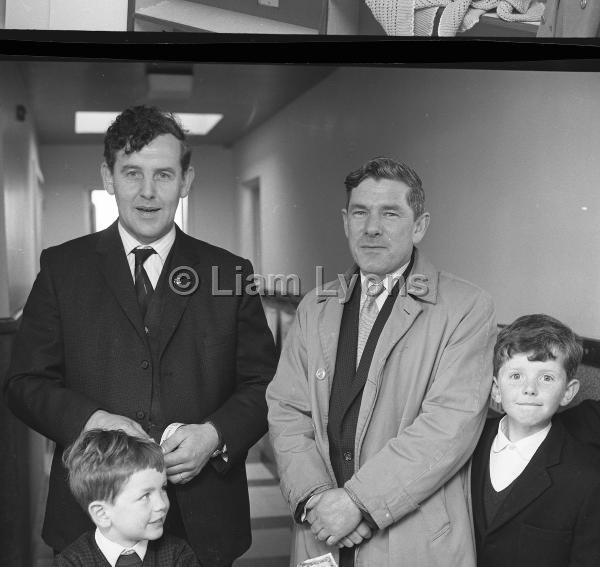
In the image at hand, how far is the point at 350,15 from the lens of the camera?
2.72 metres

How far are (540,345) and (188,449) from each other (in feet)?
3.64

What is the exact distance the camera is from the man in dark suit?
262 cm

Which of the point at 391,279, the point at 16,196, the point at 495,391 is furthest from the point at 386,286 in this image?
the point at 16,196

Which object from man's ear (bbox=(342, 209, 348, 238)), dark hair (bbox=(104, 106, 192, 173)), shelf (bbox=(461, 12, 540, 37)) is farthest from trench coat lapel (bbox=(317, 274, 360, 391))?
shelf (bbox=(461, 12, 540, 37))

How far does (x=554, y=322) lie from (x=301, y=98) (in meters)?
1.08

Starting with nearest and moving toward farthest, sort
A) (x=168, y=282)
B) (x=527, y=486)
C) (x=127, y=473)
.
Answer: (x=127, y=473) < (x=527, y=486) < (x=168, y=282)

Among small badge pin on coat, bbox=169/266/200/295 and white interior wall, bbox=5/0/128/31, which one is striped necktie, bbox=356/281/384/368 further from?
white interior wall, bbox=5/0/128/31

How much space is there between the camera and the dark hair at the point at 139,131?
269cm

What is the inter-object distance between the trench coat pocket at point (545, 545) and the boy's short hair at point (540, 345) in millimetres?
451

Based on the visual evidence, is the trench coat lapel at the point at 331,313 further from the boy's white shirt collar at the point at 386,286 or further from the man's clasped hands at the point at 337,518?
the man's clasped hands at the point at 337,518

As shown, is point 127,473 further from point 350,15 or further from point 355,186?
point 350,15

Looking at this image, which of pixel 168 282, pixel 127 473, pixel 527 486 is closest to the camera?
pixel 127 473

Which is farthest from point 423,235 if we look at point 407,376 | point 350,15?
point 350,15

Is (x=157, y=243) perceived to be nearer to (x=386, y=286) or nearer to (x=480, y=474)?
(x=386, y=286)
